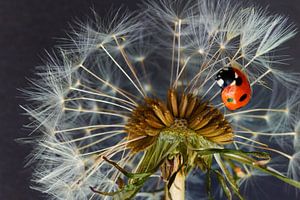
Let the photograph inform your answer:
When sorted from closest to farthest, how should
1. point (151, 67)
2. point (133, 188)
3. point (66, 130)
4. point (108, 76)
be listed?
point (133, 188) → point (66, 130) → point (108, 76) → point (151, 67)

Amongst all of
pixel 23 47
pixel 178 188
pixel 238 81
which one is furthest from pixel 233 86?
pixel 23 47

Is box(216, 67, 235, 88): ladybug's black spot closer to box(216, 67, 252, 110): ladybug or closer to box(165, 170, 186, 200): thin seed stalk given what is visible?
box(216, 67, 252, 110): ladybug

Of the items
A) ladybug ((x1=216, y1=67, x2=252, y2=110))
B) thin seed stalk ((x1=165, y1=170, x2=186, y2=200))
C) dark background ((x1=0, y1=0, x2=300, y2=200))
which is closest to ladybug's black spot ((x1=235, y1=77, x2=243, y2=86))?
ladybug ((x1=216, y1=67, x2=252, y2=110))

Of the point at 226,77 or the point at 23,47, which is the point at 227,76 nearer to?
the point at 226,77

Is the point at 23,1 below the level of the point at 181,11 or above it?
above

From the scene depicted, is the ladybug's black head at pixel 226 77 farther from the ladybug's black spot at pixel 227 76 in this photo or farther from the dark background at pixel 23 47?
the dark background at pixel 23 47

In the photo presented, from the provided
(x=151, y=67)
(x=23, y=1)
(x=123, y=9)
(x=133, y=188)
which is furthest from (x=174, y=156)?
(x=23, y=1)

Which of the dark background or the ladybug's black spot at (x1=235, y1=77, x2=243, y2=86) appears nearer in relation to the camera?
the ladybug's black spot at (x1=235, y1=77, x2=243, y2=86)

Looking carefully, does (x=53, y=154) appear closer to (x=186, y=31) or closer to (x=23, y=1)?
(x=186, y=31)
